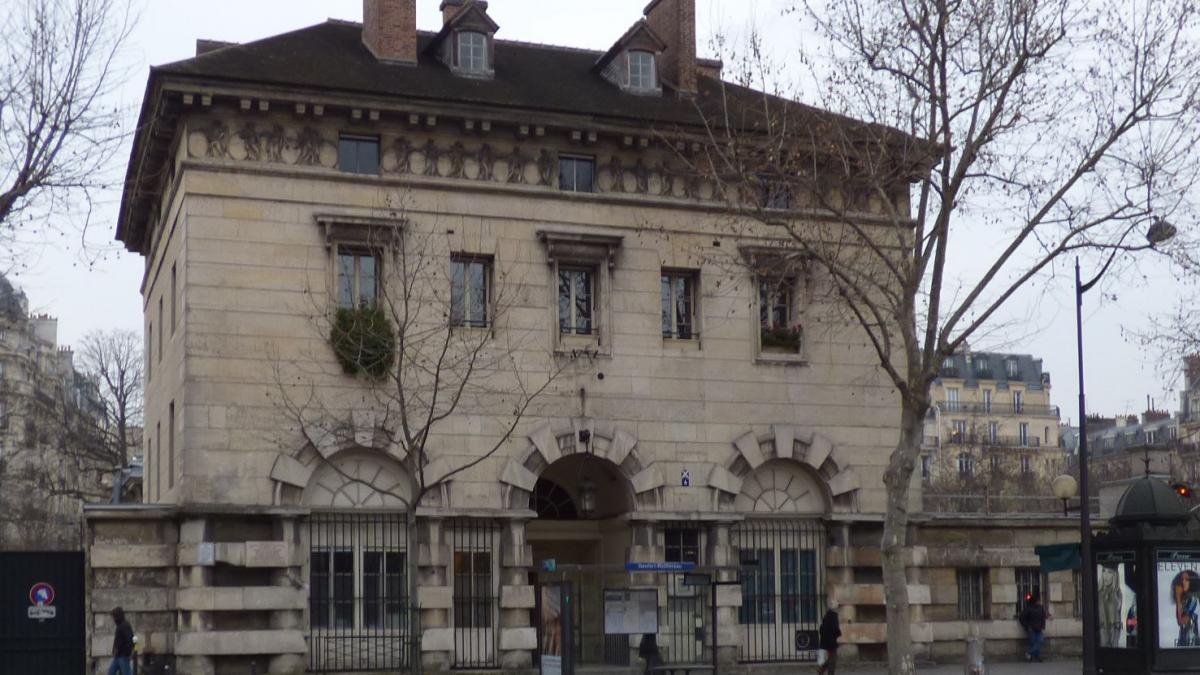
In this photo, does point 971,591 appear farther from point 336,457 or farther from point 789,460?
point 336,457

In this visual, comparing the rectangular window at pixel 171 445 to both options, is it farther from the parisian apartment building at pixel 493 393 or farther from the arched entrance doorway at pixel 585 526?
the arched entrance doorway at pixel 585 526

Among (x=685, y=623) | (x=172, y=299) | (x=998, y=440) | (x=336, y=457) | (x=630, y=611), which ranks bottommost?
(x=685, y=623)

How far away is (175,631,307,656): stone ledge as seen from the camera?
3142 cm

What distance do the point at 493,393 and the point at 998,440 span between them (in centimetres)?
8856

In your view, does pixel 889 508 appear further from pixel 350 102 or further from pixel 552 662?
pixel 350 102

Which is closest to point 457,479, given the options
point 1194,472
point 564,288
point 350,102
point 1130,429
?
point 564,288

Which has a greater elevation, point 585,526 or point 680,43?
point 680,43

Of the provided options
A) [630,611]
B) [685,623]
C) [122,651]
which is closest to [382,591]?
[122,651]

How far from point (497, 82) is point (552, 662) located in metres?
13.3

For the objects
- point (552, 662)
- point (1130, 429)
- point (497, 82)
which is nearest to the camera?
point (552, 662)

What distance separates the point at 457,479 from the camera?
33.8 m

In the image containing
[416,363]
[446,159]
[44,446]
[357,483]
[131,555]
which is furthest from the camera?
[44,446]

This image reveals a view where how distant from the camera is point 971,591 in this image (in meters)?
38.6

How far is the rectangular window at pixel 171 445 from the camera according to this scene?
Result: 3519 centimetres
